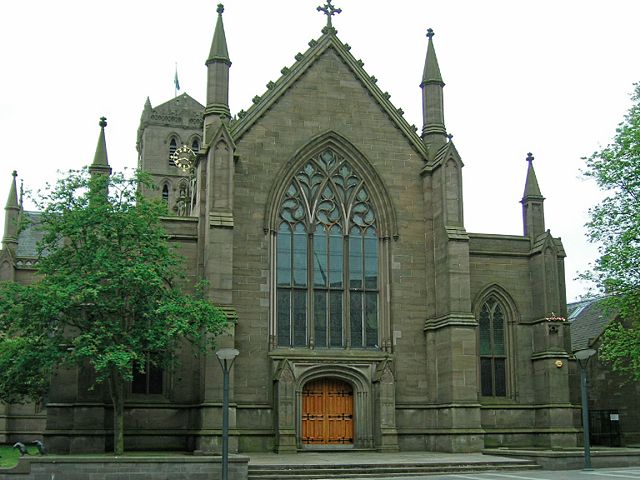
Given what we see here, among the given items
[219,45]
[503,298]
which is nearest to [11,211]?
[219,45]

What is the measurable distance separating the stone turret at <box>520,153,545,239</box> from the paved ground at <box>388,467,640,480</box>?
12746mm

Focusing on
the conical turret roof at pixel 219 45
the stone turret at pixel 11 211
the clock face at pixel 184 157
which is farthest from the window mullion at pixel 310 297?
the stone turret at pixel 11 211

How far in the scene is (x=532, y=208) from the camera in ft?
126

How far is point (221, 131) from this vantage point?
33594mm

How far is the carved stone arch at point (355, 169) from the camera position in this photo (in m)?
35.8

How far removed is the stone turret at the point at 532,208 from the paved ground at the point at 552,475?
1275cm

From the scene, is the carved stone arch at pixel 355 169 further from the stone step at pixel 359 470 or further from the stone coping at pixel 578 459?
the stone coping at pixel 578 459

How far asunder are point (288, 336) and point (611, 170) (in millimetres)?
13814

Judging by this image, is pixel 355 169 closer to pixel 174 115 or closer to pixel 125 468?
pixel 125 468

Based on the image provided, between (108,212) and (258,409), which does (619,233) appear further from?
(108,212)

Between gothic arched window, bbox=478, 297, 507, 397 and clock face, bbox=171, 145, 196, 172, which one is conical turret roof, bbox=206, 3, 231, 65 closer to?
gothic arched window, bbox=478, 297, 507, 397

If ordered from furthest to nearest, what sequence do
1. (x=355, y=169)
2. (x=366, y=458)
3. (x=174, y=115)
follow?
(x=174, y=115), (x=355, y=169), (x=366, y=458)

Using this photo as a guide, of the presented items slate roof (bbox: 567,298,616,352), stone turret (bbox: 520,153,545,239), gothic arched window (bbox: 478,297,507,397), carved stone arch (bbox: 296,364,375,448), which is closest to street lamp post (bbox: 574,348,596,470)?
gothic arched window (bbox: 478,297,507,397)

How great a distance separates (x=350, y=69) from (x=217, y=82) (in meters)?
5.91
